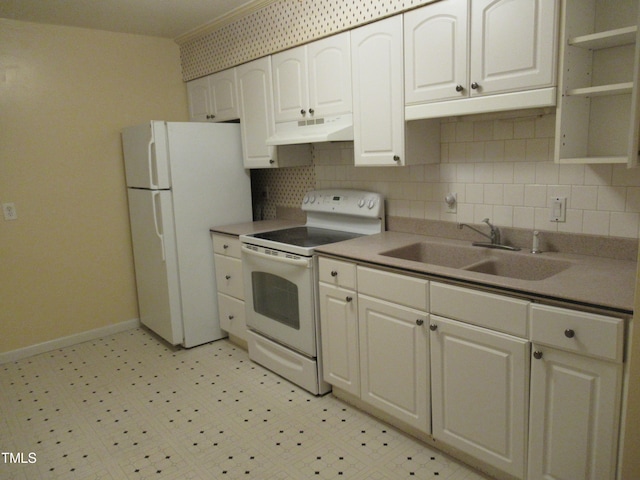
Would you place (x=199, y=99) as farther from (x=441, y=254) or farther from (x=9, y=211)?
(x=441, y=254)

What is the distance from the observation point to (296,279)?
2604 mm

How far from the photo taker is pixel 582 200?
204cm

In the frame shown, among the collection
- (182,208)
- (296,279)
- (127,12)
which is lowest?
(296,279)

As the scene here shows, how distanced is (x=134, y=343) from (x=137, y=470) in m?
Answer: 1.59

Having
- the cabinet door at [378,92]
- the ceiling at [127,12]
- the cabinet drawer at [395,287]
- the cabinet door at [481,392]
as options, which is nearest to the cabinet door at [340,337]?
the cabinet drawer at [395,287]

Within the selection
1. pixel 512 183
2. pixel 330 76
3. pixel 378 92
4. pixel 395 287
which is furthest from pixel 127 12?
pixel 512 183

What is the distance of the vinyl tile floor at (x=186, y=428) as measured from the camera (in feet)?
6.86

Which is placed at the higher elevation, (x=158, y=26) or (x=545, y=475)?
(x=158, y=26)

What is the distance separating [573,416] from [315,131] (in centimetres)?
192

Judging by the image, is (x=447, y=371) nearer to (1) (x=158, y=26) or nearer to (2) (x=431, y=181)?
(2) (x=431, y=181)

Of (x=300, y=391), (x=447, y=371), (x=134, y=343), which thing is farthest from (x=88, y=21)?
(x=447, y=371)

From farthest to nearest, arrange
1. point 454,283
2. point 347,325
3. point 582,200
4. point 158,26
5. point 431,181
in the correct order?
1. point 158,26
2. point 431,181
3. point 347,325
4. point 582,200
5. point 454,283

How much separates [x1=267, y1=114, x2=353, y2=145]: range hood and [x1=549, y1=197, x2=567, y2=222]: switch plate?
1.09 metres

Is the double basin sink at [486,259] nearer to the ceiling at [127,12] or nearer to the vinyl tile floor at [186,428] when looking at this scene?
the vinyl tile floor at [186,428]
